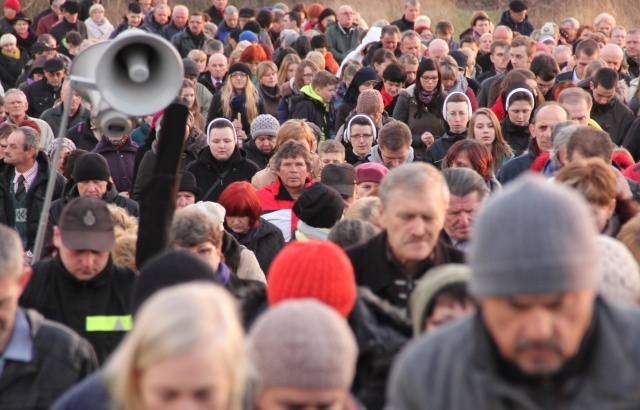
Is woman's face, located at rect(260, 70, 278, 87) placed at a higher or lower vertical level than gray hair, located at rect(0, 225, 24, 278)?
lower

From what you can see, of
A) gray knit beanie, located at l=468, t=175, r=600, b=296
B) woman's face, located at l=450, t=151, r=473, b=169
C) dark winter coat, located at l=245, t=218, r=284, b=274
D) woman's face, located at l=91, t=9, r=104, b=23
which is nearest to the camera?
gray knit beanie, located at l=468, t=175, r=600, b=296

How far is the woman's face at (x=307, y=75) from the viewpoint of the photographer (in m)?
15.0

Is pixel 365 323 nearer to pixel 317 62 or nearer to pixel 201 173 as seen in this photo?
pixel 201 173

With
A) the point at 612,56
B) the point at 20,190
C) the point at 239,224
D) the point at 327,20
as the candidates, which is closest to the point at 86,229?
the point at 239,224

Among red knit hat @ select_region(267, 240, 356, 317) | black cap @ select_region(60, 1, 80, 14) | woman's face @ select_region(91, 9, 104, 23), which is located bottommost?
woman's face @ select_region(91, 9, 104, 23)

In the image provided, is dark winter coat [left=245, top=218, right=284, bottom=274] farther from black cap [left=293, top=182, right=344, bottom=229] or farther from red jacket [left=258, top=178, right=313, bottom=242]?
red jacket [left=258, top=178, right=313, bottom=242]

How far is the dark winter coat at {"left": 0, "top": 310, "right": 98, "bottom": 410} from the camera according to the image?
4430 millimetres

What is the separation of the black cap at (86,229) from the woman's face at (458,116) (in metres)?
6.05

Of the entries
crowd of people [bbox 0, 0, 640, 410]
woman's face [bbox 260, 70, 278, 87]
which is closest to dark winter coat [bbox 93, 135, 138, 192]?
crowd of people [bbox 0, 0, 640, 410]

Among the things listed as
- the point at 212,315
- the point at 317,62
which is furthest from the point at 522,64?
the point at 212,315

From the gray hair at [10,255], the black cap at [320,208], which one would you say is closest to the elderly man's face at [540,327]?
the gray hair at [10,255]

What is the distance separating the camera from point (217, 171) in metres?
10.9

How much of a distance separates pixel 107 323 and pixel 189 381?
2727 mm

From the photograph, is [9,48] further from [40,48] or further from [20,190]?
[20,190]
